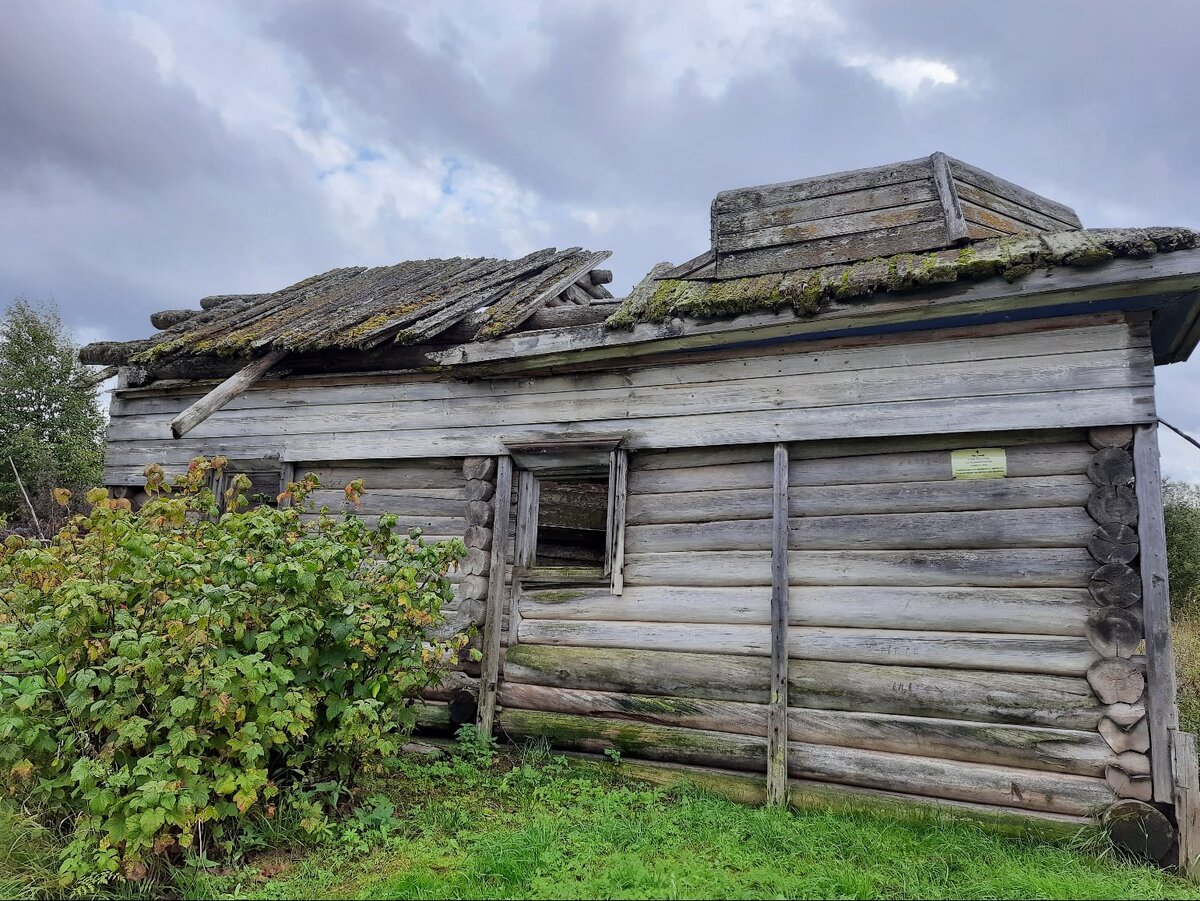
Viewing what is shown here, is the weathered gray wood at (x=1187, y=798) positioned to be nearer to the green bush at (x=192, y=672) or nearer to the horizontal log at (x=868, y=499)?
the horizontal log at (x=868, y=499)

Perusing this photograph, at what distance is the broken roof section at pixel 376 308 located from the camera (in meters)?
7.18

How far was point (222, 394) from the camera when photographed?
22.5 ft

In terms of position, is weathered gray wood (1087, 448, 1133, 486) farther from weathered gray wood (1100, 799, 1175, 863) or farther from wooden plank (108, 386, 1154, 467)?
weathered gray wood (1100, 799, 1175, 863)

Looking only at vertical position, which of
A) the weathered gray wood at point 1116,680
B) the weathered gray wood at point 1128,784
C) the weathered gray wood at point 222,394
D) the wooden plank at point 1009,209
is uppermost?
the wooden plank at point 1009,209

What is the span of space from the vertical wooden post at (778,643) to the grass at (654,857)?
275mm

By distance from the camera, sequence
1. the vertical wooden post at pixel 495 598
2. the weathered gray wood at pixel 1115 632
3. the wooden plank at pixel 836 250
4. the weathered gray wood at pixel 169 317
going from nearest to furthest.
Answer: the weathered gray wood at pixel 1115 632 < the wooden plank at pixel 836 250 < the vertical wooden post at pixel 495 598 < the weathered gray wood at pixel 169 317

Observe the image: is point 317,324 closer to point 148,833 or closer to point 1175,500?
point 148,833

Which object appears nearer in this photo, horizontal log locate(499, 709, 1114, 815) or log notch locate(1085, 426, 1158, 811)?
log notch locate(1085, 426, 1158, 811)

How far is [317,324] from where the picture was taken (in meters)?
7.74

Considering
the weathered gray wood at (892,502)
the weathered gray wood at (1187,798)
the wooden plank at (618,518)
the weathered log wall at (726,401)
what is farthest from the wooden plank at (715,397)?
the weathered gray wood at (1187,798)

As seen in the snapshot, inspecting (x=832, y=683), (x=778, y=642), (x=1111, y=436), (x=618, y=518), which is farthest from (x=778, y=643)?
(x=1111, y=436)

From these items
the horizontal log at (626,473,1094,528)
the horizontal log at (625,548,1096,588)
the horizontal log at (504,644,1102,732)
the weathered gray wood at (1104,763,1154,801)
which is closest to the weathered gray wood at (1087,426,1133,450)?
the horizontal log at (626,473,1094,528)

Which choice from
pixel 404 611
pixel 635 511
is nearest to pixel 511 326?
pixel 635 511

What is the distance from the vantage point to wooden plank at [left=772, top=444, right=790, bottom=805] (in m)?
5.39
